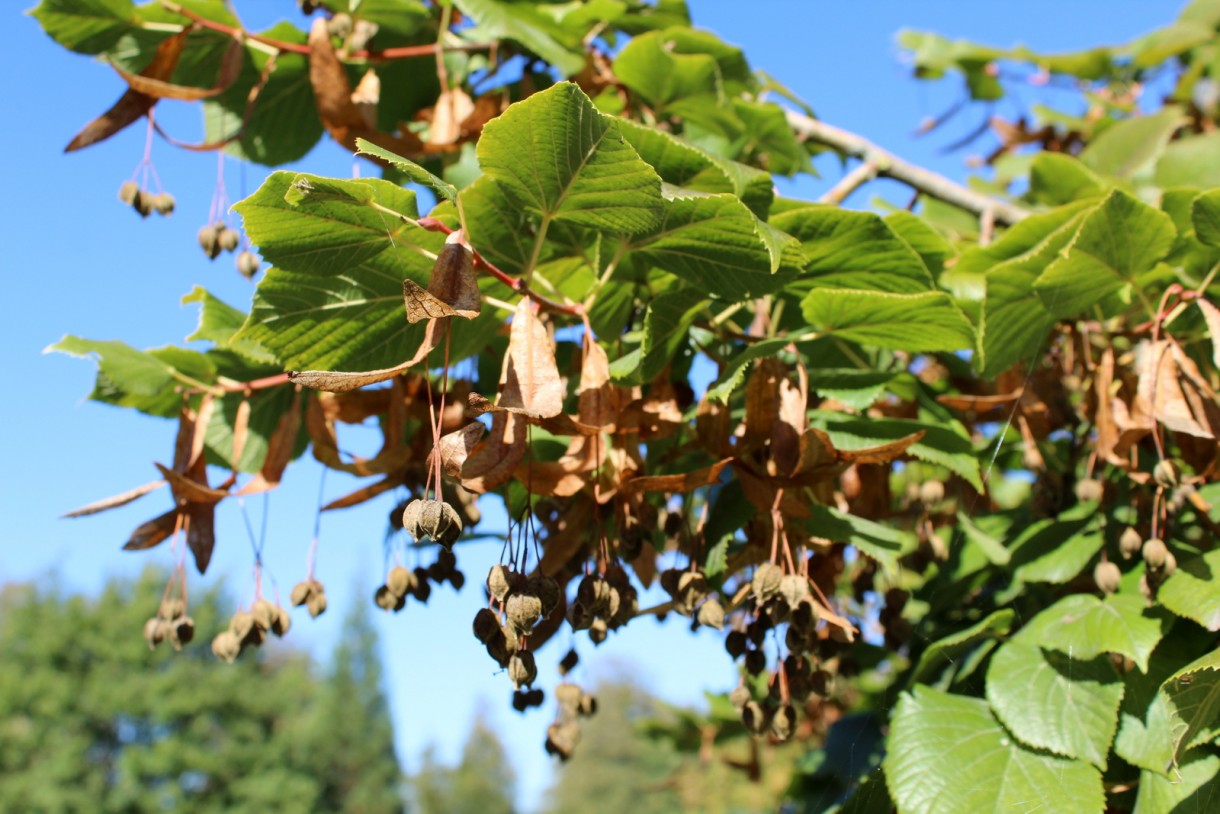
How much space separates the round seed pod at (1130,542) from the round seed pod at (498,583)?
88 cm

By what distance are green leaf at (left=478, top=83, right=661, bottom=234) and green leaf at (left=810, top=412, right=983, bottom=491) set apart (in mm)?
440

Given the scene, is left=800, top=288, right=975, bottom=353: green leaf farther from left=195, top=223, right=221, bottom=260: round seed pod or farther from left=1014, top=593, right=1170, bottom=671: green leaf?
left=195, top=223, right=221, bottom=260: round seed pod

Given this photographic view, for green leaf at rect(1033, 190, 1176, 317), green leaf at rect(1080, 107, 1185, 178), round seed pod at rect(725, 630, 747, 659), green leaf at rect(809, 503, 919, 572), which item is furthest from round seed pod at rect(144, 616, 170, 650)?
green leaf at rect(1080, 107, 1185, 178)

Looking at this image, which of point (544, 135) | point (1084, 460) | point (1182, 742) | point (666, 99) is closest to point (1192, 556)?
point (1182, 742)

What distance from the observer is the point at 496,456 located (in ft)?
3.10

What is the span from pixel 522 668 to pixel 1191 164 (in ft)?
6.09

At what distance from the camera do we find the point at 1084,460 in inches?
72.8

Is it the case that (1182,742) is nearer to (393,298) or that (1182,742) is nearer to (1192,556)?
(1192,556)

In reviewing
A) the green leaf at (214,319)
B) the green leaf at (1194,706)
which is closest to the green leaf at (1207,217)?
the green leaf at (1194,706)

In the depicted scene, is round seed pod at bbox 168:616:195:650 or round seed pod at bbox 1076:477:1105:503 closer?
round seed pod at bbox 168:616:195:650

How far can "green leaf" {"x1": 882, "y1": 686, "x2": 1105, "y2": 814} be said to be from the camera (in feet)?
3.94

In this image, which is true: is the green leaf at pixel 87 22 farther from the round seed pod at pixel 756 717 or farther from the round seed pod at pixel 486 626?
the round seed pod at pixel 756 717

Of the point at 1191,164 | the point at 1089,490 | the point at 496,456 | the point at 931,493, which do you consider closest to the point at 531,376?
the point at 496,456

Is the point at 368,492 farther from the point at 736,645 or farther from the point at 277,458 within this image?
the point at 736,645
